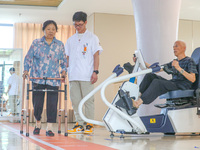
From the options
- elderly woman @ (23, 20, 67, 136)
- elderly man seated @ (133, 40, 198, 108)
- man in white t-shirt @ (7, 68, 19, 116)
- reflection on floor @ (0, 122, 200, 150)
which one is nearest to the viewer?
reflection on floor @ (0, 122, 200, 150)

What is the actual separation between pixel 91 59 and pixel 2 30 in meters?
5.71

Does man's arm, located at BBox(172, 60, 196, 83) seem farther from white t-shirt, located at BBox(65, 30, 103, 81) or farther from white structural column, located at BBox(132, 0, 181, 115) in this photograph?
white structural column, located at BBox(132, 0, 181, 115)

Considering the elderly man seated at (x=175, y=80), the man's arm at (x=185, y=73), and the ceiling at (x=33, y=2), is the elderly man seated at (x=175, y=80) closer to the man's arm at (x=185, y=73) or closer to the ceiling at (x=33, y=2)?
the man's arm at (x=185, y=73)

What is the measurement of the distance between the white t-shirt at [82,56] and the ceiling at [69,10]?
3.11 meters

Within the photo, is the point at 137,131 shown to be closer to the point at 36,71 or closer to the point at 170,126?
the point at 170,126

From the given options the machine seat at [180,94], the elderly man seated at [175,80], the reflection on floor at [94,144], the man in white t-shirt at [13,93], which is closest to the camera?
the reflection on floor at [94,144]

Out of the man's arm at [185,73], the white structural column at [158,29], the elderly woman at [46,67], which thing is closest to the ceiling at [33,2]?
the white structural column at [158,29]

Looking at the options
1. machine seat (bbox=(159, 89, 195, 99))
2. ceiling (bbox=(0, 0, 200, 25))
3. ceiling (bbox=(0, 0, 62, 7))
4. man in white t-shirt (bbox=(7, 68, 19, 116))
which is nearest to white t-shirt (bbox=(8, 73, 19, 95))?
man in white t-shirt (bbox=(7, 68, 19, 116))

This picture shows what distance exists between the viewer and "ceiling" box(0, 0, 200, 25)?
25.0 ft

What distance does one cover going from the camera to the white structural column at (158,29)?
538 centimetres

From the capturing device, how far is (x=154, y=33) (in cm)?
541

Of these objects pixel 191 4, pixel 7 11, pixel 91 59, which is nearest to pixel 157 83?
pixel 91 59

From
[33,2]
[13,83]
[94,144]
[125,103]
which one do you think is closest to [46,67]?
[125,103]

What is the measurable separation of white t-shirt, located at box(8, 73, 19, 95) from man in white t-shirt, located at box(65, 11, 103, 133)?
474 centimetres
